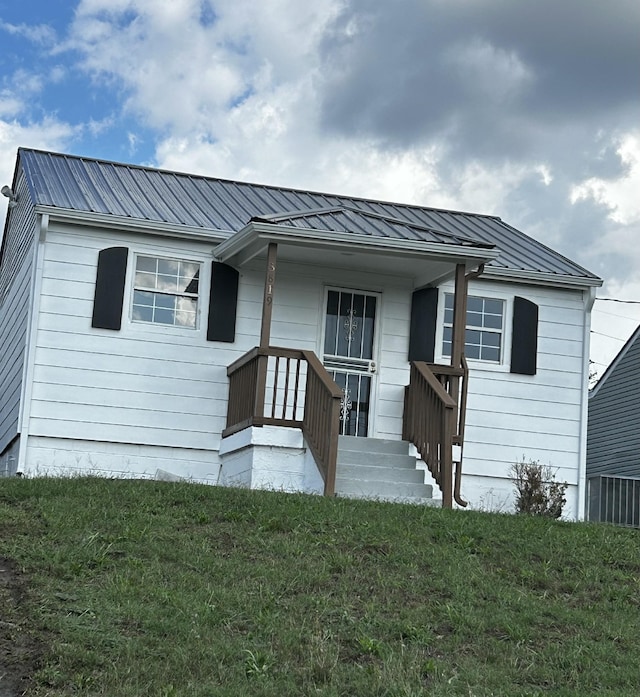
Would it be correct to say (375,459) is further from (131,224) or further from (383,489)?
(131,224)

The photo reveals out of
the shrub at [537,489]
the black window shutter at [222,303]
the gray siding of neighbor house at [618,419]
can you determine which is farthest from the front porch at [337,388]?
the gray siding of neighbor house at [618,419]

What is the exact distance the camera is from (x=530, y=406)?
16203 millimetres

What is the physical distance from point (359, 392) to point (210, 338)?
6.77ft

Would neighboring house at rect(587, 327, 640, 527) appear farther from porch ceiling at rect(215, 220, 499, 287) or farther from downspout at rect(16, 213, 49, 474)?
downspout at rect(16, 213, 49, 474)

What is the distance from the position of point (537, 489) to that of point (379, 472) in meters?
2.49

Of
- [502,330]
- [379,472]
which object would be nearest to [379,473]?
[379,472]

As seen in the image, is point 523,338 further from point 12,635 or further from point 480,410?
point 12,635

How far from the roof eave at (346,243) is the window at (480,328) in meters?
1.80

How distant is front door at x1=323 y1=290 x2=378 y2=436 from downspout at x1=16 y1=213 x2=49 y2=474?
12.1ft

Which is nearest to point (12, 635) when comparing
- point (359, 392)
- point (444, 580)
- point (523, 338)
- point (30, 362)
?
point (444, 580)

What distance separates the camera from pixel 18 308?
16422mm

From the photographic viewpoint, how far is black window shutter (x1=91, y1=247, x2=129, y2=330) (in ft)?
48.5

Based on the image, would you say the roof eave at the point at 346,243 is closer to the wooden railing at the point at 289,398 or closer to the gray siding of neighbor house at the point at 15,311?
the wooden railing at the point at 289,398

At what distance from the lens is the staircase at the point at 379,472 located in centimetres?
1342
